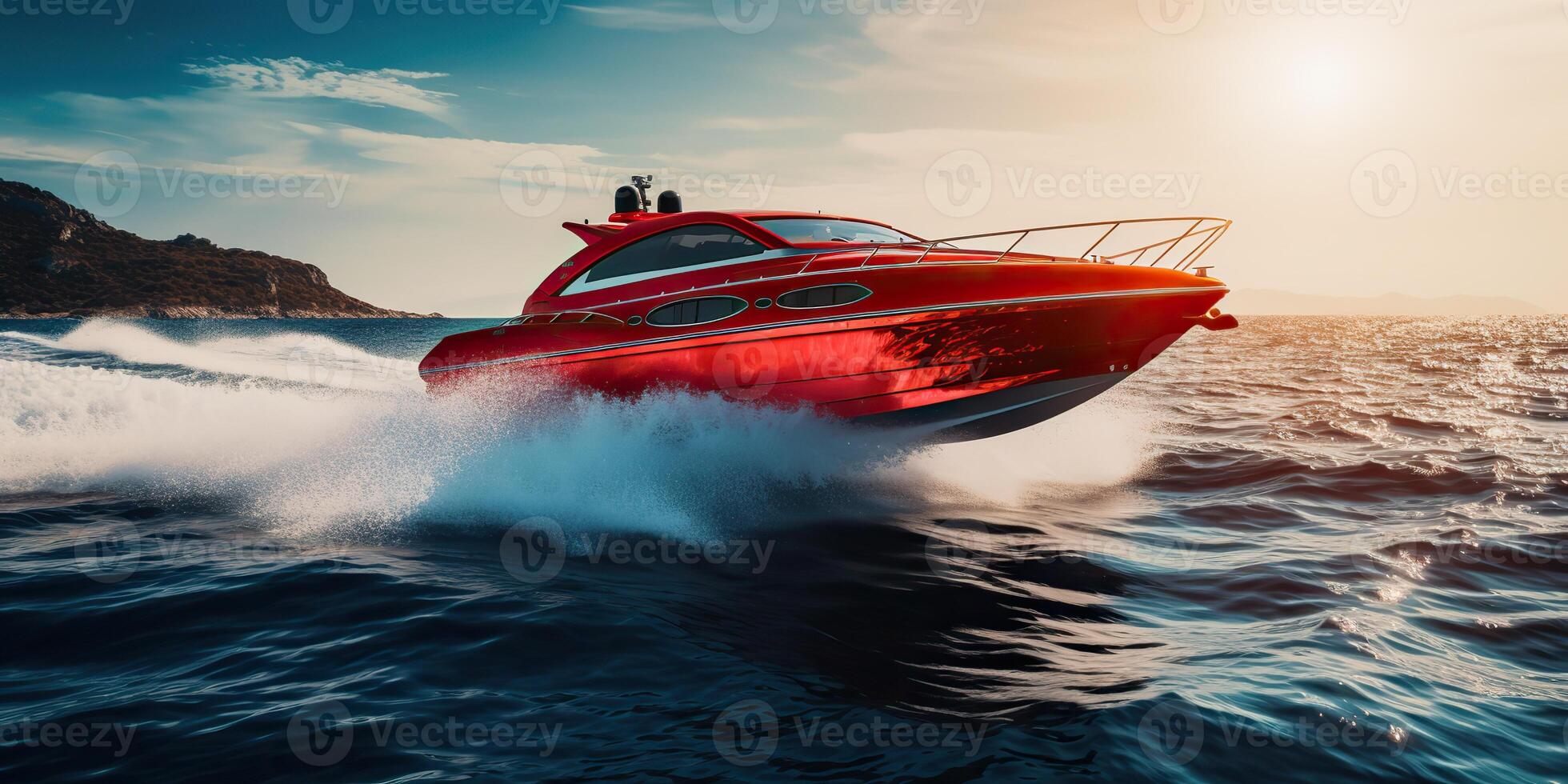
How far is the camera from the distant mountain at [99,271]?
279ft

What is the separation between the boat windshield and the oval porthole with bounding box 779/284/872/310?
30.8 inches

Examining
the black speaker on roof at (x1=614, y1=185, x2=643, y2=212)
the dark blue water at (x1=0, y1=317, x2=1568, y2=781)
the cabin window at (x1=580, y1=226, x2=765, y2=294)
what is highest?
the black speaker on roof at (x1=614, y1=185, x2=643, y2=212)

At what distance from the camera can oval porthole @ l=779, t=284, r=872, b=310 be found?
591cm

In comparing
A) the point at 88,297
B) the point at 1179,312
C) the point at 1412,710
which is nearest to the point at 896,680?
the point at 1412,710

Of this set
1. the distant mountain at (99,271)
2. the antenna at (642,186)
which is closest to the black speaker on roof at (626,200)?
the antenna at (642,186)

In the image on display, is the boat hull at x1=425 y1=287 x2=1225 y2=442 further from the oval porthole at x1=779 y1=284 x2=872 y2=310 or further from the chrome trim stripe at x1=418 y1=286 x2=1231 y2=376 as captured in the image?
the oval porthole at x1=779 y1=284 x2=872 y2=310

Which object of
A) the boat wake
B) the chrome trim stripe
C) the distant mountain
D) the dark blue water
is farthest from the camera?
the distant mountain

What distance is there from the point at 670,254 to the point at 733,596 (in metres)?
3.47

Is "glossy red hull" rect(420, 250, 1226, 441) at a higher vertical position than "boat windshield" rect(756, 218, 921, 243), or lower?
lower

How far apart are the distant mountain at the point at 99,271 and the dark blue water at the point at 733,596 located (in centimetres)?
9982

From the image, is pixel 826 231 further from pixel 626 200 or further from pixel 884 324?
pixel 626 200

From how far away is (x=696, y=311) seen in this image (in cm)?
643

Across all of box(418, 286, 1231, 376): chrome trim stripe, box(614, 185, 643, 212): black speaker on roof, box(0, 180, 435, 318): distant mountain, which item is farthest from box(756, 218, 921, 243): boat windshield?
box(0, 180, 435, 318): distant mountain

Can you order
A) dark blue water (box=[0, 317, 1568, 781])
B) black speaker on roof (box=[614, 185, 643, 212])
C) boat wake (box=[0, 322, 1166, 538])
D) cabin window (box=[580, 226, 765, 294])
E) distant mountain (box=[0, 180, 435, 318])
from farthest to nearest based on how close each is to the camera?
1. distant mountain (box=[0, 180, 435, 318])
2. black speaker on roof (box=[614, 185, 643, 212])
3. cabin window (box=[580, 226, 765, 294])
4. boat wake (box=[0, 322, 1166, 538])
5. dark blue water (box=[0, 317, 1568, 781])
